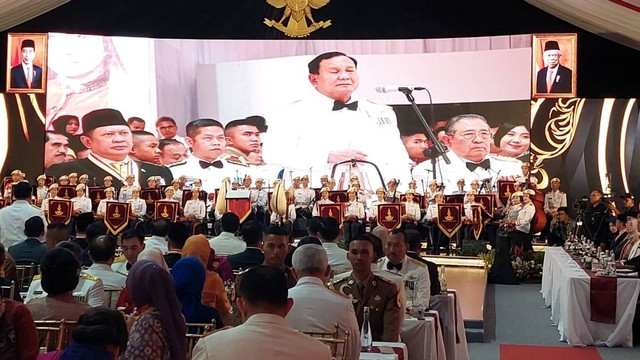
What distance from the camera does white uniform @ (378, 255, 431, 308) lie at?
16.8 feet

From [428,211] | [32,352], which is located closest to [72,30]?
[428,211]

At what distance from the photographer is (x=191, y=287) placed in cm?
358

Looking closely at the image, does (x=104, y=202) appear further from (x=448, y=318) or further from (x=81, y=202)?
(x=448, y=318)

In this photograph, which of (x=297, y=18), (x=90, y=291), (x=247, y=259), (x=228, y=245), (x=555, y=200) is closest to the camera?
(x=90, y=291)

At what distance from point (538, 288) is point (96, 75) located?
9601 mm

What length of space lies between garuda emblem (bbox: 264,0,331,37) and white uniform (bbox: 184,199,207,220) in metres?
4.59

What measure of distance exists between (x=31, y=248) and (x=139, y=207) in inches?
323

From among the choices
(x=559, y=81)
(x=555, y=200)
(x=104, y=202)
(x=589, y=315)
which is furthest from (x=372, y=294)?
(x=559, y=81)

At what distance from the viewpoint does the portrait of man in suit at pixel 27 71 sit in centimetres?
1680

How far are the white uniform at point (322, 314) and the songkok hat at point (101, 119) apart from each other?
14.1 meters

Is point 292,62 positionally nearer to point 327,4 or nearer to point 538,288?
Result: point 327,4

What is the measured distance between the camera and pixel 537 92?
51.7 ft

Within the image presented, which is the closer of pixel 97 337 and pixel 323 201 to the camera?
pixel 97 337

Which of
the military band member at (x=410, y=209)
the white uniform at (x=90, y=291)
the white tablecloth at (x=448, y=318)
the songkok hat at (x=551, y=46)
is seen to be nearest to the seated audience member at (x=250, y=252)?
the white tablecloth at (x=448, y=318)
